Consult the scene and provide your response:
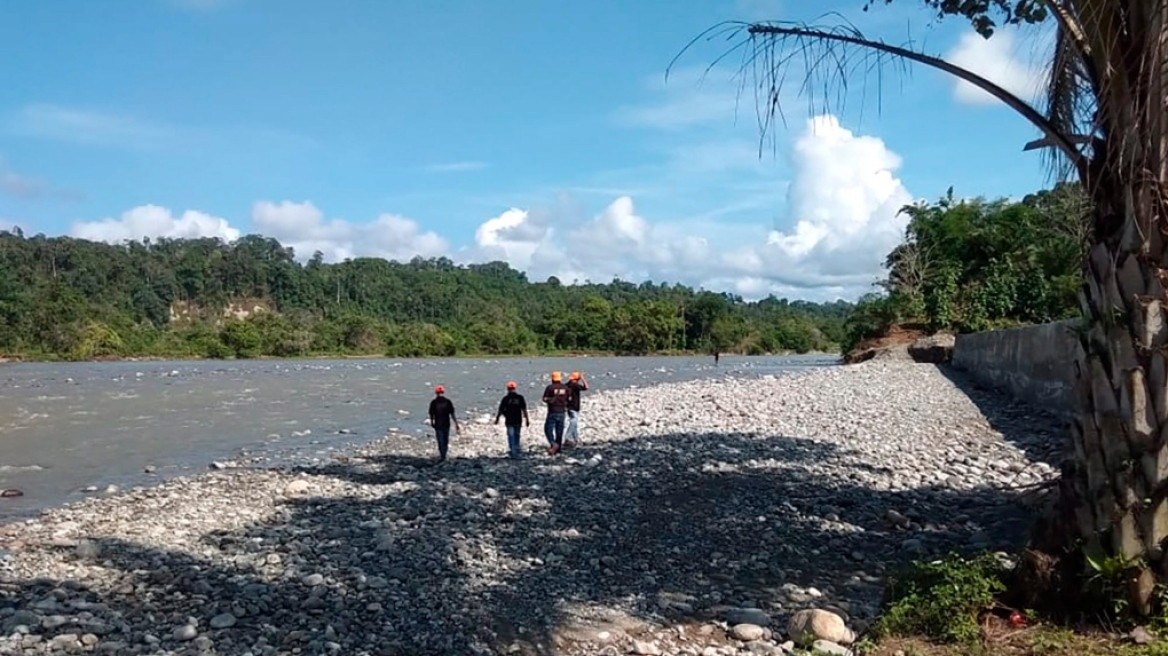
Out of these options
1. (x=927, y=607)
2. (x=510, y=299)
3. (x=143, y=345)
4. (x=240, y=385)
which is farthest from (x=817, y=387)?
(x=510, y=299)

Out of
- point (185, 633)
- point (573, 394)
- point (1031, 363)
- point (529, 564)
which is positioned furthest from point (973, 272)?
point (185, 633)

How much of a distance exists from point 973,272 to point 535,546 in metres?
41.2

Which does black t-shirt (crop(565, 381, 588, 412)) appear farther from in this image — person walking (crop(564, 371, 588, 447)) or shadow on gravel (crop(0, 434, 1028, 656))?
shadow on gravel (crop(0, 434, 1028, 656))

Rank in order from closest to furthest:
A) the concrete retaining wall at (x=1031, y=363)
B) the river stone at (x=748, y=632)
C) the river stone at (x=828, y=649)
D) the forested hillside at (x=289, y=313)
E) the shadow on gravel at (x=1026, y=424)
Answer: the river stone at (x=828, y=649) → the river stone at (x=748, y=632) → the shadow on gravel at (x=1026, y=424) → the concrete retaining wall at (x=1031, y=363) → the forested hillside at (x=289, y=313)

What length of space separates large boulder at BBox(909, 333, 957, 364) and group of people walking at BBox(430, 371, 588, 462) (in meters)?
27.2

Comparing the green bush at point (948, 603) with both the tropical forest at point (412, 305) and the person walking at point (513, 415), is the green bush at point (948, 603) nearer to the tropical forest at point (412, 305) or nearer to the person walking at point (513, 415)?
the person walking at point (513, 415)

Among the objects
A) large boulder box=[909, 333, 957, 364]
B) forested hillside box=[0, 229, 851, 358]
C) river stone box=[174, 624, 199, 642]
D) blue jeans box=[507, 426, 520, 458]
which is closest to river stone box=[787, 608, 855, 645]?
river stone box=[174, 624, 199, 642]

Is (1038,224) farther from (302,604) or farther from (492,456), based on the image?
(302,604)

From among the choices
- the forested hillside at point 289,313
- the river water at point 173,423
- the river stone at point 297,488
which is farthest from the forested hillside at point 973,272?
the forested hillside at point 289,313

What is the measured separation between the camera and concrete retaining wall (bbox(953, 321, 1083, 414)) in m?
17.5

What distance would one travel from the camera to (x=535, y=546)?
10000 millimetres

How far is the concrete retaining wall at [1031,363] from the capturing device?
1752 cm

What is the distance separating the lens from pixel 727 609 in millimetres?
7461

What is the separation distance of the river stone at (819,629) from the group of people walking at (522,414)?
10391 mm
